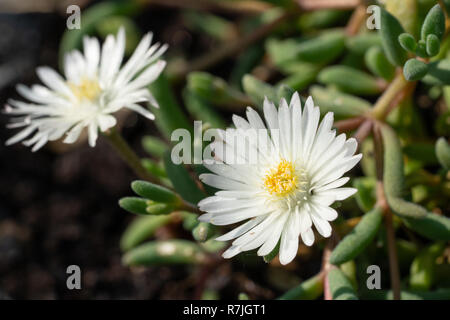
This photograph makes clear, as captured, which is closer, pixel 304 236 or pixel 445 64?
pixel 304 236

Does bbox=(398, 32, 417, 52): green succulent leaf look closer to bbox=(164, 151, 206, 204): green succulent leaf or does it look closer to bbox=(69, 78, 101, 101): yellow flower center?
bbox=(164, 151, 206, 204): green succulent leaf

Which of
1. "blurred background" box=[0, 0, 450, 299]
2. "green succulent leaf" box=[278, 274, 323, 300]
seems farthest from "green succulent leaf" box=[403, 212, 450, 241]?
"green succulent leaf" box=[278, 274, 323, 300]

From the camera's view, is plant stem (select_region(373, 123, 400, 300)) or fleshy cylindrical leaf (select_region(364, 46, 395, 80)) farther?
fleshy cylindrical leaf (select_region(364, 46, 395, 80))

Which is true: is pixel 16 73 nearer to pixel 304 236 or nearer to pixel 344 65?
pixel 344 65

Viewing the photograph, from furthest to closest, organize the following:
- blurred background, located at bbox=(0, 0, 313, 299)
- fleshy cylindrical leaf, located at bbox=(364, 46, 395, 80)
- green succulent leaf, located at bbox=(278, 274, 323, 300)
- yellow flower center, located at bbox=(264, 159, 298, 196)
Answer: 1. blurred background, located at bbox=(0, 0, 313, 299)
2. fleshy cylindrical leaf, located at bbox=(364, 46, 395, 80)
3. green succulent leaf, located at bbox=(278, 274, 323, 300)
4. yellow flower center, located at bbox=(264, 159, 298, 196)

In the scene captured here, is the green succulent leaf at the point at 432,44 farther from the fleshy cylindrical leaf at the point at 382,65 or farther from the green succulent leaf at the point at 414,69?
the fleshy cylindrical leaf at the point at 382,65
